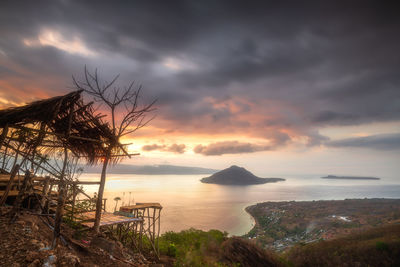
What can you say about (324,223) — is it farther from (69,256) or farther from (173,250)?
(69,256)

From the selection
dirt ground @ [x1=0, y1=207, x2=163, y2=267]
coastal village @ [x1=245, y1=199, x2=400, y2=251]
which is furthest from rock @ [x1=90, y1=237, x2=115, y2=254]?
coastal village @ [x1=245, y1=199, x2=400, y2=251]

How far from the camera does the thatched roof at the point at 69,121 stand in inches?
223

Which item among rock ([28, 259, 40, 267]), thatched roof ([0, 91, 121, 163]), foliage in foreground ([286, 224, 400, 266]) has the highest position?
thatched roof ([0, 91, 121, 163])

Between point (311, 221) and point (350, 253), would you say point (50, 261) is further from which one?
point (311, 221)

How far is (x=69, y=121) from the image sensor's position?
648cm

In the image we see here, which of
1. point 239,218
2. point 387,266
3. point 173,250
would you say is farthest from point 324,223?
point 173,250

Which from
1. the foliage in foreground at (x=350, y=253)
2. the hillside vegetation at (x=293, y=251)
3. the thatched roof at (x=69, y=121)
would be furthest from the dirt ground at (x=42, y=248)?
the foliage in foreground at (x=350, y=253)

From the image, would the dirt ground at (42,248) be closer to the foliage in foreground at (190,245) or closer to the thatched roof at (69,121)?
the thatched roof at (69,121)

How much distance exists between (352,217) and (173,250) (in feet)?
195

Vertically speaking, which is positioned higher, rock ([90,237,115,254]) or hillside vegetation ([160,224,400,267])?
rock ([90,237,115,254])

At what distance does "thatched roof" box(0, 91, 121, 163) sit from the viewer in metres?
5.65

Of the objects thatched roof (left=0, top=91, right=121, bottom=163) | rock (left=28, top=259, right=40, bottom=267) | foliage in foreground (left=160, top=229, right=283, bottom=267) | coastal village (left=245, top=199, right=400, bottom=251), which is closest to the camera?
rock (left=28, top=259, right=40, bottom=267)

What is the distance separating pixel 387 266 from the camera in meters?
16.6

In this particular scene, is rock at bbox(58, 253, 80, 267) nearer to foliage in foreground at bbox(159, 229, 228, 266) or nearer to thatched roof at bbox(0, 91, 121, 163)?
thatched roof at bbox(0, 91, 121, 163)
